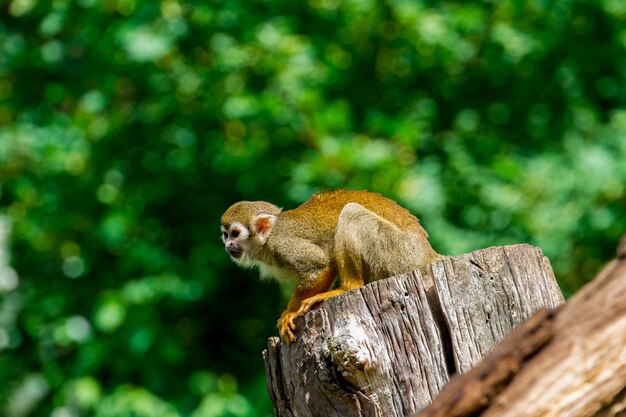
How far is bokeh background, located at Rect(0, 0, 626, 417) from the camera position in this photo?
232 inches

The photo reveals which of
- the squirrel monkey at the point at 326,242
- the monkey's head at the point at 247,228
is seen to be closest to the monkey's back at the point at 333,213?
the squirrel monkey at the point at 326,242

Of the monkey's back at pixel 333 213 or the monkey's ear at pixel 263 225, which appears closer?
the monkey's back at pixel 333 213

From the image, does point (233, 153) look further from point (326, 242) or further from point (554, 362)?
point (554, 362)

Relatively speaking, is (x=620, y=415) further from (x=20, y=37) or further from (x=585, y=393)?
(x=20, y=37)

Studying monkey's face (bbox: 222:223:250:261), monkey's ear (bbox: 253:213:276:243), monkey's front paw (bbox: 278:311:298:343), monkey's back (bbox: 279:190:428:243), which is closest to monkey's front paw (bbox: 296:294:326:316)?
monkey's front paw (bbox: 278:311:298:343)

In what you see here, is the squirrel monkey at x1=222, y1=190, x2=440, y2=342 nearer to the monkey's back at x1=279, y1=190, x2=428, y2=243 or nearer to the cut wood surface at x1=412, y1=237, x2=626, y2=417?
the monkey's back at x1=279, y1=190, x2=428, y2=243

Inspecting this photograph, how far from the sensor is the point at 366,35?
6.59m

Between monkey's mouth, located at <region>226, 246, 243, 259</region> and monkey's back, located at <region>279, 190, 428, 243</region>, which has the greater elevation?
monkey's mouth, located at <region>226, 246, 243, 259</region>

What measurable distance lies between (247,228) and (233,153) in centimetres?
143

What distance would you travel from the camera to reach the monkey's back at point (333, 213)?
404 centimetres

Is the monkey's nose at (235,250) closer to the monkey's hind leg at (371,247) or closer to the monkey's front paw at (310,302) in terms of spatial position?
the monkey's hind leg at (371,247)

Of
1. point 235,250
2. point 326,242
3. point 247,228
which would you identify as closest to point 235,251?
point 235,250

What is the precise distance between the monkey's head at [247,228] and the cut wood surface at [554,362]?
2706mm

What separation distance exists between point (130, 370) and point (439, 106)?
2938mm
